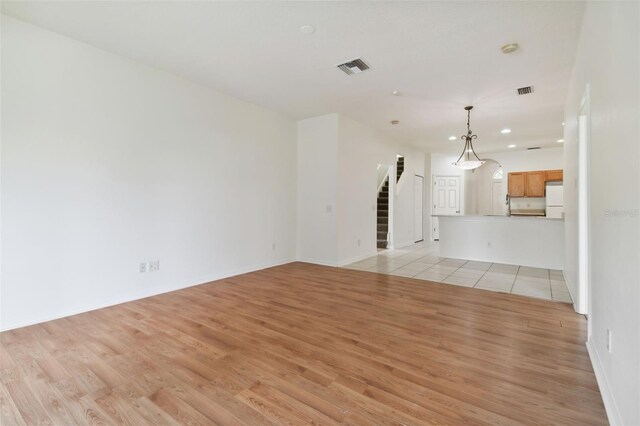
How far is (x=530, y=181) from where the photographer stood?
8422mm

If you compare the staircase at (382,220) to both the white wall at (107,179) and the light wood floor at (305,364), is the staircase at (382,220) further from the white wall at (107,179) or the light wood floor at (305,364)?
the light wood floor at (305,364)

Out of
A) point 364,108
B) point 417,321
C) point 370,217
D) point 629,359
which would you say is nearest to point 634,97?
point 629,359

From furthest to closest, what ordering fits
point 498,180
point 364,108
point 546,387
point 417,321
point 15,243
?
point 498,180
point 364,108
point 417,321
point 15,243
point 546,387

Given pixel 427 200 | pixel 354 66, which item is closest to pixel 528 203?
pixel 427 200

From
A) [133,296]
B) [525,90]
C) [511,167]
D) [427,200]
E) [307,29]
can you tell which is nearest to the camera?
[307,29]

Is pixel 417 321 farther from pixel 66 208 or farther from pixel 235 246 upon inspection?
pixel 66 208

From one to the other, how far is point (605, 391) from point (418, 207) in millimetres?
7576

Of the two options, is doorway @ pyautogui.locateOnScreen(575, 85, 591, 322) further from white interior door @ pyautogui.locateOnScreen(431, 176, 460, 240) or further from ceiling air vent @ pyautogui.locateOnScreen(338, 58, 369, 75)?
white interior door @ pyautogui.locateOnScreen(431, 176, 460, 240)

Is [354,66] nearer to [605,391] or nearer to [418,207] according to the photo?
[605,391]

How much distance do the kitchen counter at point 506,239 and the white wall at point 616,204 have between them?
12.3 feet

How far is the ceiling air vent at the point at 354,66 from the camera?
345cm

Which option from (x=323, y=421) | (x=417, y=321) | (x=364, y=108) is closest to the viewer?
(x=323, y=421)

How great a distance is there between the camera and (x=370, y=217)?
6.46m

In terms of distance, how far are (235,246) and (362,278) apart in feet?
6.94
